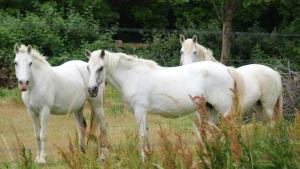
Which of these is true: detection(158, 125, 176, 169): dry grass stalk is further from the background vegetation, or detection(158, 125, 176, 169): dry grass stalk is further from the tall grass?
the background vegetation

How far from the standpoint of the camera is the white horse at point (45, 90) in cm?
891

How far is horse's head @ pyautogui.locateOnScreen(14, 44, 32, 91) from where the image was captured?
28.8 feet

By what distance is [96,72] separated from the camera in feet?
27.2

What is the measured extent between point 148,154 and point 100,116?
553cm

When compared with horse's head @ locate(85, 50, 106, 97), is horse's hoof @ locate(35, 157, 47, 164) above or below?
below

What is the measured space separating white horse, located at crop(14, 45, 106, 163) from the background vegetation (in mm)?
7791

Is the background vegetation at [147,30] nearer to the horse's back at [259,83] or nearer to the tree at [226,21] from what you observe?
the tree at [226,21]

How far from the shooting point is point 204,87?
8.67 m

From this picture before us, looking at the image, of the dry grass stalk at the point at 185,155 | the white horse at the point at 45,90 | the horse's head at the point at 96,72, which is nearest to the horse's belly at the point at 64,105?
the white horse at the point at 45,90

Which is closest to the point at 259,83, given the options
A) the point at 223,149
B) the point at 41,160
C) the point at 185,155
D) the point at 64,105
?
the point at 64,105

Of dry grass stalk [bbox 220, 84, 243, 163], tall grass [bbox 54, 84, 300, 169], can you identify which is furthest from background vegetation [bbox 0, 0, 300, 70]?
dry grass stalk [bbox 220, 84, 243, 163]

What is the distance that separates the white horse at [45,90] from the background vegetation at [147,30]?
7.79 metres

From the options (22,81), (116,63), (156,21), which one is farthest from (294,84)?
(156,21)

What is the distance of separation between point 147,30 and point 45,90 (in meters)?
10.2
